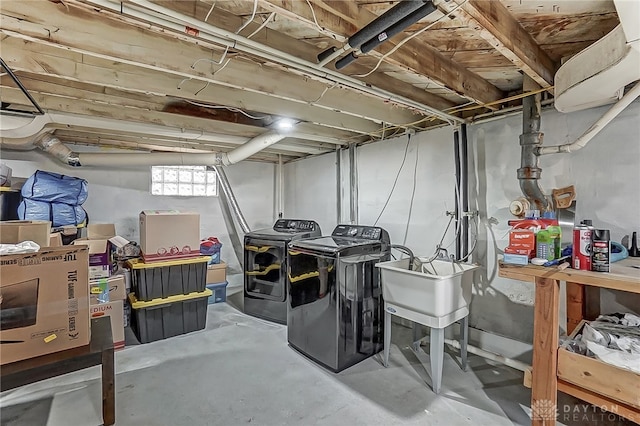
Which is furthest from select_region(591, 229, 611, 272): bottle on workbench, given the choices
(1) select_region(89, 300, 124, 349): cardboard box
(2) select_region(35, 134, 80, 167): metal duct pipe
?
(2) select_region(35, 134, 80, 167): metal duct pipe

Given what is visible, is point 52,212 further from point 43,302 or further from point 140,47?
point 140,47

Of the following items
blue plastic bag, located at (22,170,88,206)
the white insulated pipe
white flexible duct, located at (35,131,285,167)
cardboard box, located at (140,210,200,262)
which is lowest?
cardboard box, located at (140,210,200,262)

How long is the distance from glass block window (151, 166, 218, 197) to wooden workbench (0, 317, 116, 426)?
9.27ft

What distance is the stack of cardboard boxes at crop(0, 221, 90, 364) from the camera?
1540 mm

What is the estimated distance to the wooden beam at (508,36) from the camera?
4.35 feet

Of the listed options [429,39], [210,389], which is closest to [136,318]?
[210,389]

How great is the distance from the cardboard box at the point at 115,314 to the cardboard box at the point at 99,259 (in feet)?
0.89

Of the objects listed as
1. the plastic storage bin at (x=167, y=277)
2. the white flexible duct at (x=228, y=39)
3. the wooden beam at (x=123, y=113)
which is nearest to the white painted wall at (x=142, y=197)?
the wooden beam at (x=123, y=113)

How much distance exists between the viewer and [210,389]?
221 cm

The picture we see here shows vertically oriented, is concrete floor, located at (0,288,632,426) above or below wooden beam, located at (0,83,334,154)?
below

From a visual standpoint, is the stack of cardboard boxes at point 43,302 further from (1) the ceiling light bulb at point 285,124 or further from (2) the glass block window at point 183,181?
(2) the glass block window at point 183,181

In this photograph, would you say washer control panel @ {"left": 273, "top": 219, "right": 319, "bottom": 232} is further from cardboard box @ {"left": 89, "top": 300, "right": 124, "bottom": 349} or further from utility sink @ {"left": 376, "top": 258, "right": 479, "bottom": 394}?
cardboard box @ {"left": 89, "top": 300, "right": 124, "bottom": 349}

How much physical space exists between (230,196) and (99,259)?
2214 mm

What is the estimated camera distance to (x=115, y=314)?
279 centimetres
